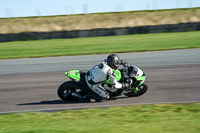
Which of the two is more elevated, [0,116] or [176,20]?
[176,20]

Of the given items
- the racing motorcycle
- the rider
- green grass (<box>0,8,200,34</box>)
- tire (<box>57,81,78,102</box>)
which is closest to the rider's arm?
the rider

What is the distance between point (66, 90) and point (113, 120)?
3068 mm

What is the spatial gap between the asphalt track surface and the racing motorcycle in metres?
0.23

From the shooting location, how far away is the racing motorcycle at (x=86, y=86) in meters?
9.73

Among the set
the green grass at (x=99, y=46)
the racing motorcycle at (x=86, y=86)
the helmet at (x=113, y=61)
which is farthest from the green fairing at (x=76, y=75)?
the green grass at (x=99, y=46)

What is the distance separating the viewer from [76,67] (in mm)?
16531

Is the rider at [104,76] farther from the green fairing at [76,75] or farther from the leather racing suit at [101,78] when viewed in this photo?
the green fairing at [76,75]

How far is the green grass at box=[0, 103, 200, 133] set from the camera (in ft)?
21.9

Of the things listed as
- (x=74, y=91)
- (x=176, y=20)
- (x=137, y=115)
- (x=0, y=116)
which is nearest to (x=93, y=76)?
(x=74, y=91)

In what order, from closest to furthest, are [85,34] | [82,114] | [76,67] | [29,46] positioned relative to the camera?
[82,114], [76,67], [29,46], [85,34]

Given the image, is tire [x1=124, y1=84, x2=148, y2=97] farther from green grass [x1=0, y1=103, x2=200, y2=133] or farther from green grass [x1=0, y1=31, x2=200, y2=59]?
green grass [x1=0, y1=31, x2=200, y2=59]

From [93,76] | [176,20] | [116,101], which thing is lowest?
[116,101]

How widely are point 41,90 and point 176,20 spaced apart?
2985 cm

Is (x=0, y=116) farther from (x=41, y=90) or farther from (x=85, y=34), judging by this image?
(x=85, y=34)
